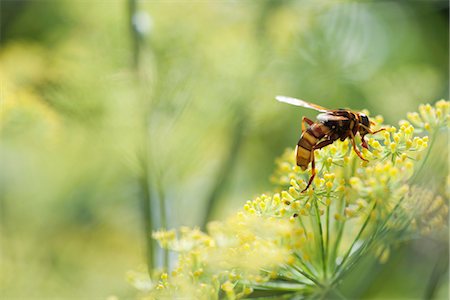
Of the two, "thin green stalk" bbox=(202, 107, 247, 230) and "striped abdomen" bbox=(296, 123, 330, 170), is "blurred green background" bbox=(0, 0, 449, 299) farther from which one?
"striped abdomen" bbox=(296, 123, 330, 170)

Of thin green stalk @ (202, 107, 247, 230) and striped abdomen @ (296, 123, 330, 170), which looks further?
thin green stalk @ (202, 107, 247, 230)

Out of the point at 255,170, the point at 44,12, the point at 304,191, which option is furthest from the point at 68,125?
the point at 304,191

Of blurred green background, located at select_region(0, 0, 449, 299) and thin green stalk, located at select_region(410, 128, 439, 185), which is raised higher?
blurred green background, located at select_region(0, 0, 449, 299)

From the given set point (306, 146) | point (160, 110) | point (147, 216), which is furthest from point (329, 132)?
point (160, 110)

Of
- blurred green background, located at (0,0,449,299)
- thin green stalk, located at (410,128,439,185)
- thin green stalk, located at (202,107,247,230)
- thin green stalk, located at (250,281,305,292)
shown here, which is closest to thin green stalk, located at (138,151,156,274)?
blurred green background, located at (0,0,449,299)

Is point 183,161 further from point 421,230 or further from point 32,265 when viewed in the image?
point 421,230

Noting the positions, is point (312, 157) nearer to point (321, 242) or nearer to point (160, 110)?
point (321, 242)
